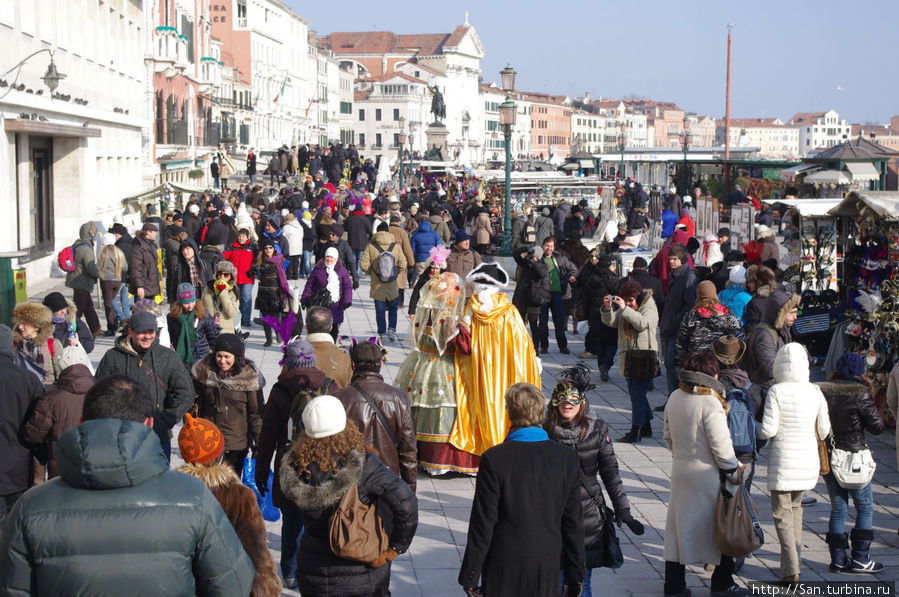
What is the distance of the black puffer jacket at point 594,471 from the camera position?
550 cm

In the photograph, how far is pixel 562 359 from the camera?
1405 centimetres

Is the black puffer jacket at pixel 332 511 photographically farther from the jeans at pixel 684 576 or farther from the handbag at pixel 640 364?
the handbag at pixel 640 364

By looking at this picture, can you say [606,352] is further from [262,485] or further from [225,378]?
[262,485]

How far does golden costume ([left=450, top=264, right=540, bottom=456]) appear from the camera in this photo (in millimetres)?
8414

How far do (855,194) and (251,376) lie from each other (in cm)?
737

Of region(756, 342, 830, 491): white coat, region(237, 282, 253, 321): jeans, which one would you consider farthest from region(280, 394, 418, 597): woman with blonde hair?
region(237, 282, 253, 321): jeans

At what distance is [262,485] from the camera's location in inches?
247

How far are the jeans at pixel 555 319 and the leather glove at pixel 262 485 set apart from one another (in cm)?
776

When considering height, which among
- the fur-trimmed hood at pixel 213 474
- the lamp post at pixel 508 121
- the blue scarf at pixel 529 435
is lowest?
the fur-trimmed hood at pixel 213 474

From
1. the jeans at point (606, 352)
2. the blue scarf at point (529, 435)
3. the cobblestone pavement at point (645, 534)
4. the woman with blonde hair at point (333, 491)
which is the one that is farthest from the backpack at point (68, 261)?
the blue scarf at point (529, 435)

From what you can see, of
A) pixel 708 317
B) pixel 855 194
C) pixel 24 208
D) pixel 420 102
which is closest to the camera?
pixel 708 317

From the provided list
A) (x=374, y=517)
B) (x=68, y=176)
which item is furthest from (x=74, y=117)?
(x=374, y=517)

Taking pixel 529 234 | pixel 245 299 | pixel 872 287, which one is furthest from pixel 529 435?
pixel 529 234

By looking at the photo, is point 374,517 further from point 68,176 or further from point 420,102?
point 420,102
